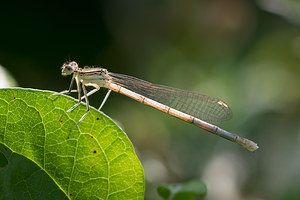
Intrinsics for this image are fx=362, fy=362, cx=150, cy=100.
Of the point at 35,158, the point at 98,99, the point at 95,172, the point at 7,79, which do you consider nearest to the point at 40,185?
the point at 35,158

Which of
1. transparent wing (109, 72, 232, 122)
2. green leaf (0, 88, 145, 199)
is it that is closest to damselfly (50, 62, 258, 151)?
transparent wing (109, 72, 232, 122)

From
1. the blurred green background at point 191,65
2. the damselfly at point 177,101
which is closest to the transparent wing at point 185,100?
the damselfly at point 177,101

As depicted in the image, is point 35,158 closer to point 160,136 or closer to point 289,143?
point 160,136

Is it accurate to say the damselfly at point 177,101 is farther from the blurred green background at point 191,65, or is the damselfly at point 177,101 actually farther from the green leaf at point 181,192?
the green leaf at point 181,192

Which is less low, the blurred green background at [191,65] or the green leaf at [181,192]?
Answer: the blurred green background at [191,65]

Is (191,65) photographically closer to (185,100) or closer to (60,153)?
(185,100)

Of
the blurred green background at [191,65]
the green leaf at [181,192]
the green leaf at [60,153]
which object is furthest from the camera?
the blurred green background at [191,65]
